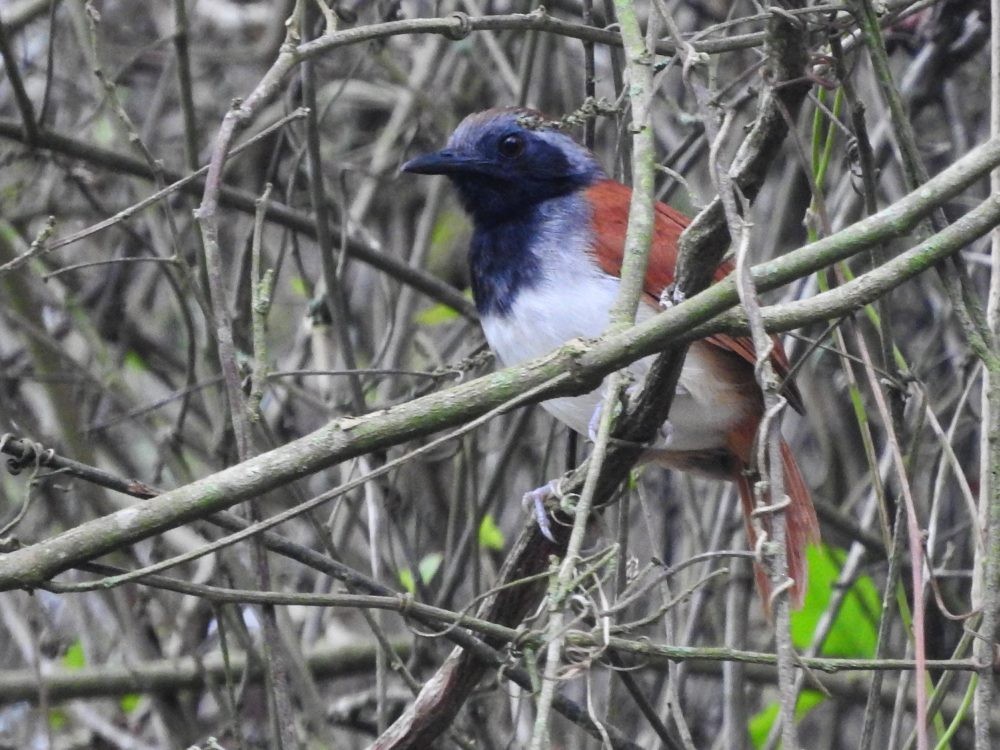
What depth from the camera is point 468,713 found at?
139 inches

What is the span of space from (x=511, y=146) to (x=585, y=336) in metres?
0.76

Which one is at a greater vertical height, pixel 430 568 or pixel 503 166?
pixel 503 166

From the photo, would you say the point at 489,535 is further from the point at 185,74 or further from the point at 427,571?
A: the point at 185,74

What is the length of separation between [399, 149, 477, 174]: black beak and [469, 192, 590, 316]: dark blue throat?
0.40 feet

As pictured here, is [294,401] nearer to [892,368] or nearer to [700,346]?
[700,346]

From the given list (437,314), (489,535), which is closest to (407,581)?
(489,535)

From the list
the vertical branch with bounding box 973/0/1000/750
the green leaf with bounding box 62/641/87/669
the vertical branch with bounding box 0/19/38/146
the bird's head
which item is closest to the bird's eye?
the bird's head

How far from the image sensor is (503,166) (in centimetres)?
366

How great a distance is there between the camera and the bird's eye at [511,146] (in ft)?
12.1

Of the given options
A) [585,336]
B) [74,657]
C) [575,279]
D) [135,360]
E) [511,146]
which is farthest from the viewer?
[135,360]

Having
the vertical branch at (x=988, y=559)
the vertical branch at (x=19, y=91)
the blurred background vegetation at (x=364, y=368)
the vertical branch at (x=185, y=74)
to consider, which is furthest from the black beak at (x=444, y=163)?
the vertical branch at (x=988, y=559)

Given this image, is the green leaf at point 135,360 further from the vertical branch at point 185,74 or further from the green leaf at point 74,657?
the vertical branch at point 185,74

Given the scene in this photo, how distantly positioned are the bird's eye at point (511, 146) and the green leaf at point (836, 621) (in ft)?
4.25

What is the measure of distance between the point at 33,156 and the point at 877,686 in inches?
101
